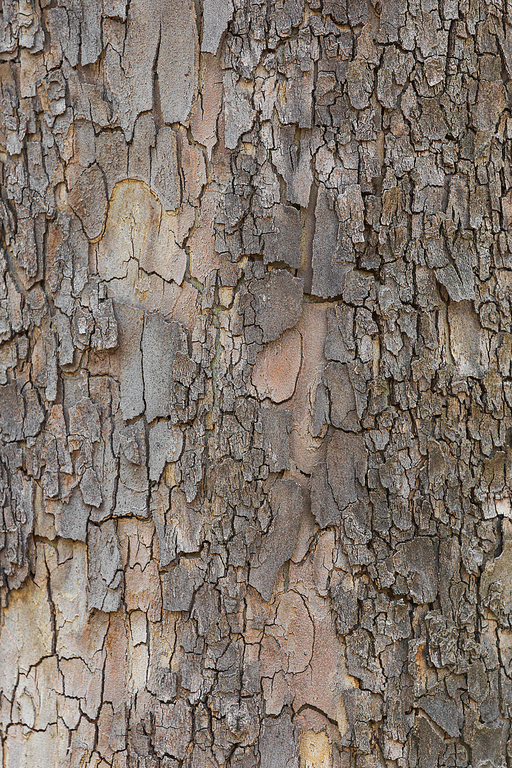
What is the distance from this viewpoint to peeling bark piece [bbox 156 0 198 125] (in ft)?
4.02

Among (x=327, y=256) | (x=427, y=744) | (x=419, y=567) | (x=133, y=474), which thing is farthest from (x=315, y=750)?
(x=327, y=256)

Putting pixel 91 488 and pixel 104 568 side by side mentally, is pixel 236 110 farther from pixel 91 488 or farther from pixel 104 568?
pixel 104 568

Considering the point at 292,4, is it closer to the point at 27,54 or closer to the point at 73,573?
the point at 27,54

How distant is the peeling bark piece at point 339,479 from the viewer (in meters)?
1.20

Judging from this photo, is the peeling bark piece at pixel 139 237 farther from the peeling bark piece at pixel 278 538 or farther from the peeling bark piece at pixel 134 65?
the peeling bark piece at pixel 278 538

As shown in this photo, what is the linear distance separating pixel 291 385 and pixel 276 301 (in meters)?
0.17

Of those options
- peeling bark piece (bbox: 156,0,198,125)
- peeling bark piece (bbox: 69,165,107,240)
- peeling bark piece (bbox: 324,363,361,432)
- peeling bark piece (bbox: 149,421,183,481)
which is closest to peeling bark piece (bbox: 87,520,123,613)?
peeling bark piece (bbox: 149,421,183,481)

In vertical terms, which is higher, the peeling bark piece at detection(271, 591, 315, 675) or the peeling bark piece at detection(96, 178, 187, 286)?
the peeling bark piece at detection(96, 178, 187, 286)

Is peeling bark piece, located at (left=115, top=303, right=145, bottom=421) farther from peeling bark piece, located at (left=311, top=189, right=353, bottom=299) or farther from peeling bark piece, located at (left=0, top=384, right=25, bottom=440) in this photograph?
peeling bark piece, located at (left=311, top=189, right=353, bottom=299)

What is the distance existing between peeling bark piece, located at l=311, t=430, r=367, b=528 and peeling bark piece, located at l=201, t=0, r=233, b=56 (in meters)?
0.80

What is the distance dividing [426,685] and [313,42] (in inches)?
49.9

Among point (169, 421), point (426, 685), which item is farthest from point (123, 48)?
point (426, 685)

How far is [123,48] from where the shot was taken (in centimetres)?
125

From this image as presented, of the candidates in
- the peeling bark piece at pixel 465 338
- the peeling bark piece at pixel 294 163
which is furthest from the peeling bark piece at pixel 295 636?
the peeling bark piece at pixel 294 163
